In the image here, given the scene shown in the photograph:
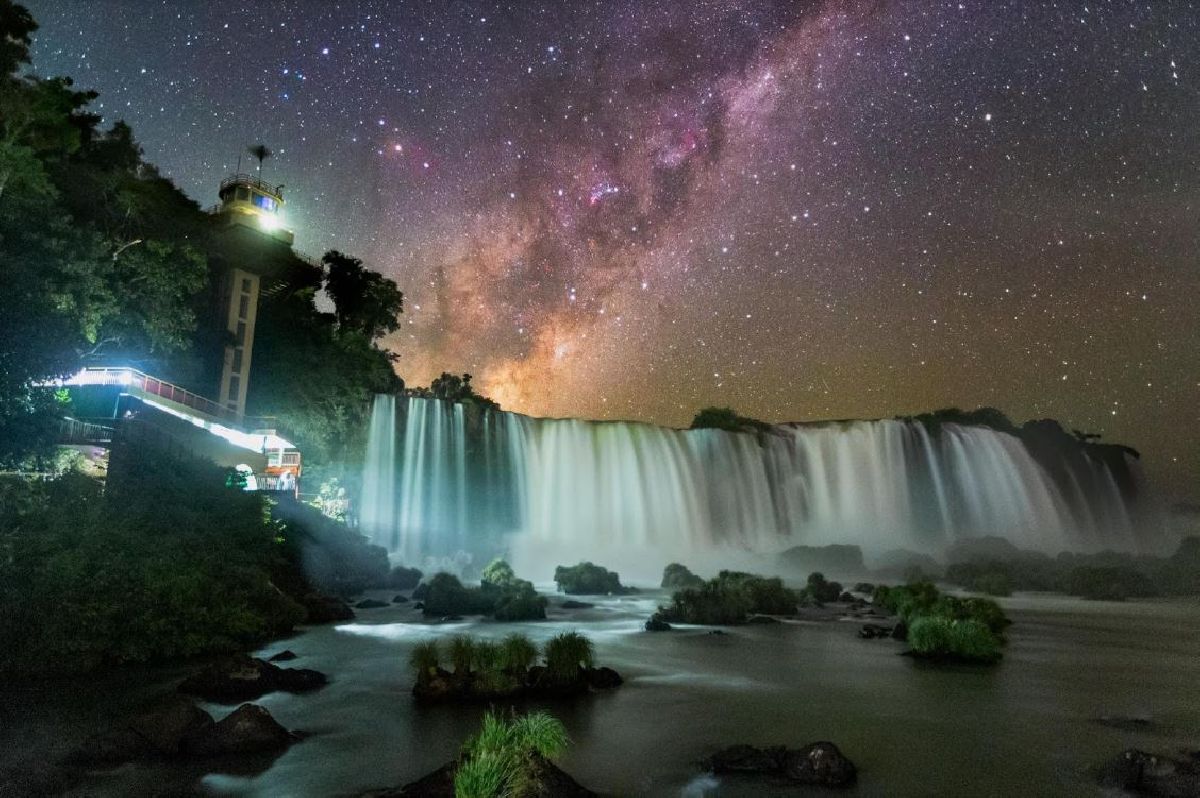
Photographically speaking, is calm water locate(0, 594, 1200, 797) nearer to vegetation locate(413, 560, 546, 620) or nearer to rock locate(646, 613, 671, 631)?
rock locate(646, 613, 671, 631)

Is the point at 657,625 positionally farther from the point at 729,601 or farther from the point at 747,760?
the point at 747,760

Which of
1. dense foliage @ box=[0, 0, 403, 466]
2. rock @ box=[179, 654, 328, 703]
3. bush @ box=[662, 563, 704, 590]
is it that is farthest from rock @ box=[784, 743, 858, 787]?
bush @ box=[662, 563, 704, 590]

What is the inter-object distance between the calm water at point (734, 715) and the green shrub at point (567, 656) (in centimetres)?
65

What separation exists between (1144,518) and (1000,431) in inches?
984

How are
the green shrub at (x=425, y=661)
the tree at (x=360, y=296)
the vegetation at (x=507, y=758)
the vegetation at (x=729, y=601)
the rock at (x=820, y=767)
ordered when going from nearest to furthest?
the vegetation at (x=507, y=758) → the rock at (x=820, y=767) → the green shrub at (x=425, y=661) → the vegetation at (x=729, y=601) → the tree at (x=360, y=296)

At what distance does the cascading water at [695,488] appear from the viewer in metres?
47.3

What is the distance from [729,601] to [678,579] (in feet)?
43.7

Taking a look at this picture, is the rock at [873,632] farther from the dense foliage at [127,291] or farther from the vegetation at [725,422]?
Answer: the vegetation at [725,422]

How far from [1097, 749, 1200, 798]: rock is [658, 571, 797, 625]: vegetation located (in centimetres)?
1741

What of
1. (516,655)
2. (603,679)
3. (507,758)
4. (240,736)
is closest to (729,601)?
(603,679)

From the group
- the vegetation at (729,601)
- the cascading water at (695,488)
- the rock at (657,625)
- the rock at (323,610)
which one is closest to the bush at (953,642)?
the rock at (657,625)

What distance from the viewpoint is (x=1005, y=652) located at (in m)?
20.6

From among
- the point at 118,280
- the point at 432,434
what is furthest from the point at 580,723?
the point at 432,434

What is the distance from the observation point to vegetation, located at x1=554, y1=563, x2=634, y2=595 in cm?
3631
